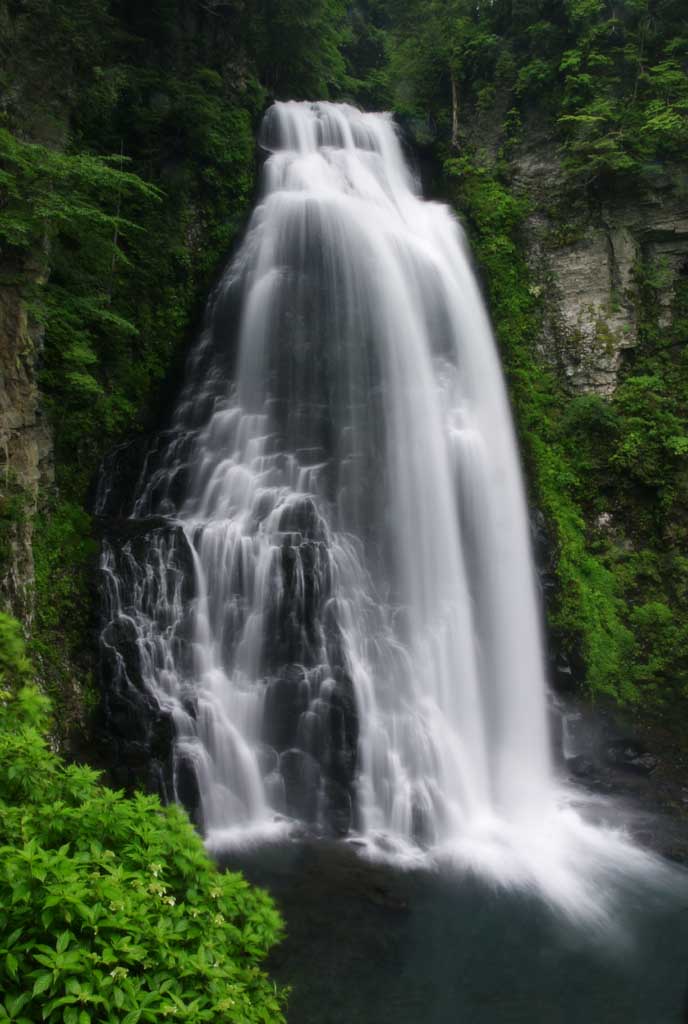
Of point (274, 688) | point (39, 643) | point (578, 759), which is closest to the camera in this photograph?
point (39, 643)

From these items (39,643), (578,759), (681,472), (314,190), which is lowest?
(578,759)

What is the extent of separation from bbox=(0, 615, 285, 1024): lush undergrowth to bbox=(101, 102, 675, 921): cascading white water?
5.32 meters

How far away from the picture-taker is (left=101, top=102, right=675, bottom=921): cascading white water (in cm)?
922

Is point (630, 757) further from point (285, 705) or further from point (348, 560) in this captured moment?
point (285, 705)

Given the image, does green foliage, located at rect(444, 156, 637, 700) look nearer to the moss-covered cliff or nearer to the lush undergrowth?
the moss-covered cliff

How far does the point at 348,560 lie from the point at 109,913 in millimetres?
7942

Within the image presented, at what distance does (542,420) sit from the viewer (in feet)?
47.7

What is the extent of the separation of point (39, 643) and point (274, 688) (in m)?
3.29

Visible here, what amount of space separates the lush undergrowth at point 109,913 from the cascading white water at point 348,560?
532cm

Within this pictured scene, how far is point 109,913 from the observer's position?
2.94 meters

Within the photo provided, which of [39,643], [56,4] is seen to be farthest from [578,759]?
[56,4]

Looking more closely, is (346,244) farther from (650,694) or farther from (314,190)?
(650,694)

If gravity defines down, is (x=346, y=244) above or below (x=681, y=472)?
above

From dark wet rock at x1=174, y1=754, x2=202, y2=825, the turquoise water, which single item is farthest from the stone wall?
the turquoise water
